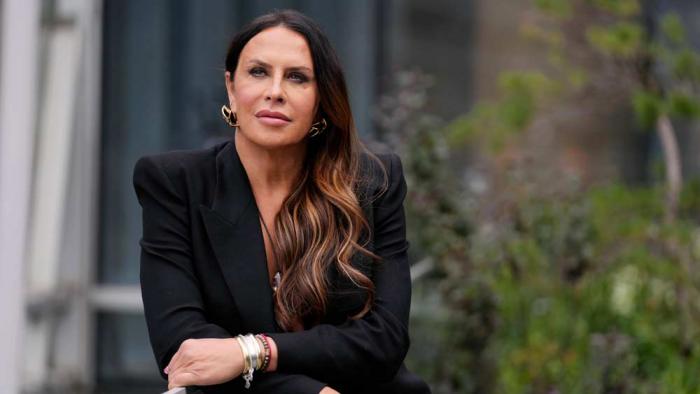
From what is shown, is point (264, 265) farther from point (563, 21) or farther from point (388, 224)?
point (563, 21)

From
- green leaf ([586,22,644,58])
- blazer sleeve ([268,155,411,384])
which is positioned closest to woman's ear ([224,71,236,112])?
blazer sleeve ([268,155,411,384])

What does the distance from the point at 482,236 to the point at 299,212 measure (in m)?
3.66

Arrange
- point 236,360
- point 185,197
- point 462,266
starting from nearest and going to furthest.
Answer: point 236,360
point 185,197
point 462,266

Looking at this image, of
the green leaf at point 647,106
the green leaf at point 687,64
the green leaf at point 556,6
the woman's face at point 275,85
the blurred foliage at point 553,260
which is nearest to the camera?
the woman's face at point 275,85

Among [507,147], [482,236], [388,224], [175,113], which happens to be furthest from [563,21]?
[388,224]

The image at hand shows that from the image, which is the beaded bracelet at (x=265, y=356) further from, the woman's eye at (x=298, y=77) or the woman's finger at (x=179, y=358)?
the woman's eye at (x=298, y=77)

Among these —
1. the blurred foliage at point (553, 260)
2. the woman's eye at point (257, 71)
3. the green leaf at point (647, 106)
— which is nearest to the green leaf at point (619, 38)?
the blurred foliage at point (553, 260)

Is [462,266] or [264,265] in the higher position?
[264,265]

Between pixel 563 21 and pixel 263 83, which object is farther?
pixel 563 21

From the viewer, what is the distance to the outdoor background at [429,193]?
20.3ft

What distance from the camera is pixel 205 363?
2662 mm

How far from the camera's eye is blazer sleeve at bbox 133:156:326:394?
2742 mm

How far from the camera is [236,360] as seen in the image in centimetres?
268

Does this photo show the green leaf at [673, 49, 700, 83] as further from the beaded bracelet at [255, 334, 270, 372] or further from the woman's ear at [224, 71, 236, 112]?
the beaded bracelet at [255, 334, 270, 372]
